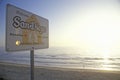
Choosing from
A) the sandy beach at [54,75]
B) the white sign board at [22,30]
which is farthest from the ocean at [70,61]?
the white sign board at [22,30]

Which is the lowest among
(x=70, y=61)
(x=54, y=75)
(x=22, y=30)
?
(x=70, y=61)

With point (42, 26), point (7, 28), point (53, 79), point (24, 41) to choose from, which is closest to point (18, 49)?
point (24, 41)

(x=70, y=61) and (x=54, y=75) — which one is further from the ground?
(x=54, y=75)

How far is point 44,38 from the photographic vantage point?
3.16m

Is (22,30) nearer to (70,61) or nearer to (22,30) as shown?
(22,30)

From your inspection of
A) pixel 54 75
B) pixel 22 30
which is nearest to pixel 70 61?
pixel 54 75

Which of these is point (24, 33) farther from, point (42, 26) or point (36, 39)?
point (42, 26)

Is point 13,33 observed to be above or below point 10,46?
above

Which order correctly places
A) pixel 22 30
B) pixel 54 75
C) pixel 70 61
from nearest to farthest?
pixel 22 30 → pixel 54 75 → pixel 70 61

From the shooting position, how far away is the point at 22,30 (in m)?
2.41

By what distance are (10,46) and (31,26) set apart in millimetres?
522

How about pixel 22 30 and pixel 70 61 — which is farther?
pixel 70 61

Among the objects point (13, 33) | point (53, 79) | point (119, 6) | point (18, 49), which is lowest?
point (53, 79)

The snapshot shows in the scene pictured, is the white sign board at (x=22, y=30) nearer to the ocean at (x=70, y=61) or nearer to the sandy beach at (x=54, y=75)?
the sandy beach at (x=54, y=75)
